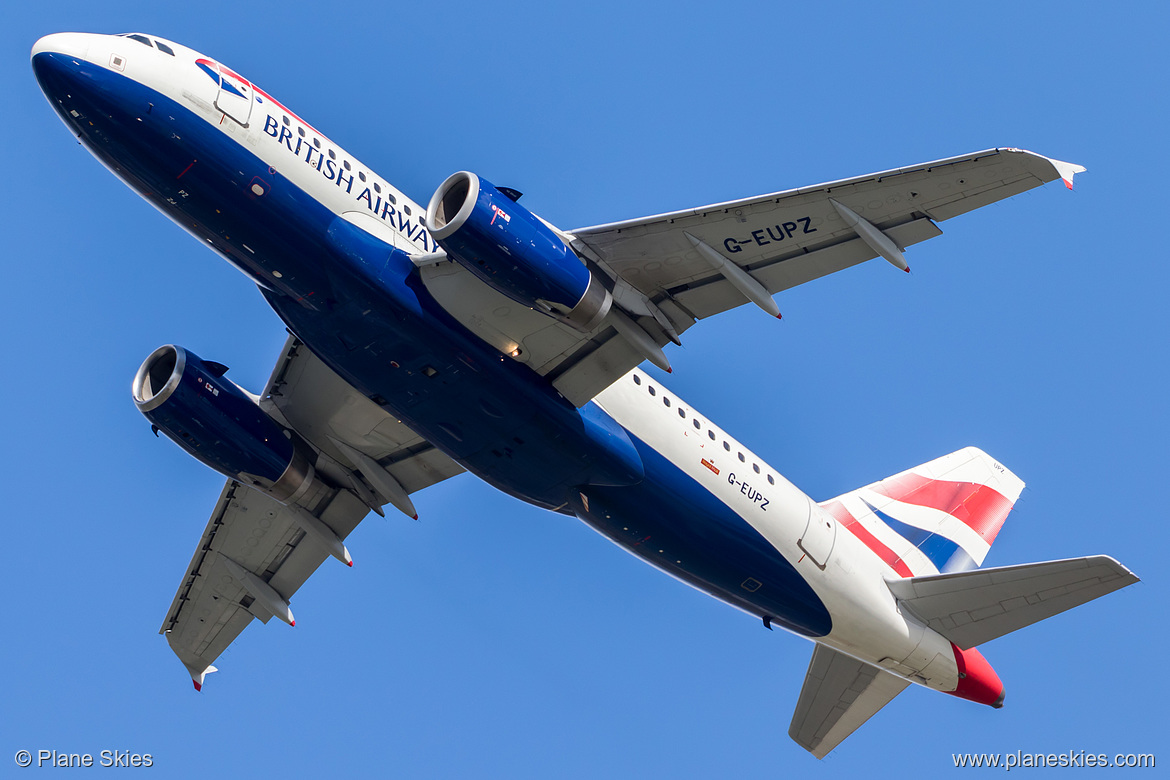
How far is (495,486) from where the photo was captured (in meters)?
24.7

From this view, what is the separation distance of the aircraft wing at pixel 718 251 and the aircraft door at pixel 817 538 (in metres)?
6.06

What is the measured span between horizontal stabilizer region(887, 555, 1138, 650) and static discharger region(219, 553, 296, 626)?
15.2 metres

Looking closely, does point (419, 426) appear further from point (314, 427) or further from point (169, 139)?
point (169, 139)

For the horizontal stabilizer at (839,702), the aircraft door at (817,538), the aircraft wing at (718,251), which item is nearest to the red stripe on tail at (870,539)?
the aircraft door at (817,538)

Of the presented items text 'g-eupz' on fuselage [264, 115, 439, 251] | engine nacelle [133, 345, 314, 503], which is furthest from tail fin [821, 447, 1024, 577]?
engine nacelle [133, 345, 314, 503]

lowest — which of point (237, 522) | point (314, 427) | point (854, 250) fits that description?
point (237, 522)

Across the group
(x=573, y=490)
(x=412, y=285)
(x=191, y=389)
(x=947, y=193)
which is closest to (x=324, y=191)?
(x=412, y=285)

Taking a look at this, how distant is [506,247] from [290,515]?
12001 mm

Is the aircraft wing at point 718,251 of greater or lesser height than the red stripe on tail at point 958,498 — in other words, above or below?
below

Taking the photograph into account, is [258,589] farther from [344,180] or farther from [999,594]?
[999,594]

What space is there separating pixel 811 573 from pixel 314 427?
39.6ft

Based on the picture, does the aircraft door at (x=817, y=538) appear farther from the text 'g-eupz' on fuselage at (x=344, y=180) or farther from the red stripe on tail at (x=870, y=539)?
the text 'g-eupz' on fuselage at (x=344, y=180)

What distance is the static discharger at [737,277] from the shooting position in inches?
845

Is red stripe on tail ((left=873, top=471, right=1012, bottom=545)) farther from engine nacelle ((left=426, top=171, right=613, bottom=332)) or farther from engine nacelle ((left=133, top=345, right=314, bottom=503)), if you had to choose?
engine nacelle ((left=133, top=345, right=314, bottom=503))
